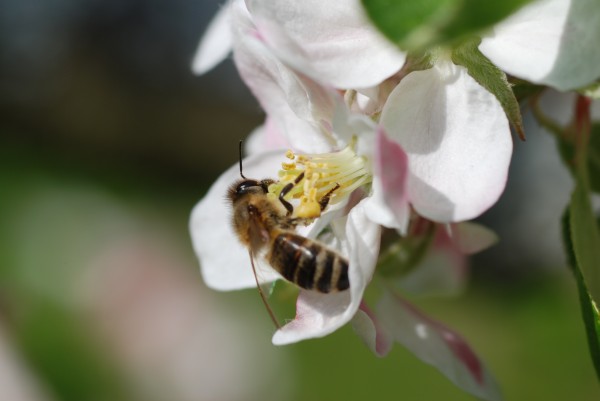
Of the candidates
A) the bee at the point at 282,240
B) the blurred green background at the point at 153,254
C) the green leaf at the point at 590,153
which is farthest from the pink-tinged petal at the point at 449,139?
the blurred green background at the point at 153,254

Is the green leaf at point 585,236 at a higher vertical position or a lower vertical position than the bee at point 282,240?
lower

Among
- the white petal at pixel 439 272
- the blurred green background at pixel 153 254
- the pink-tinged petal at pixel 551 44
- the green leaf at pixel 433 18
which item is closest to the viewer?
the green leaf at pixel 433 18

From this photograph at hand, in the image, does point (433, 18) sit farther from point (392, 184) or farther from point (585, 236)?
point (585, 236)

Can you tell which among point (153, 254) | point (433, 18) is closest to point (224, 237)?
point (433, 18)

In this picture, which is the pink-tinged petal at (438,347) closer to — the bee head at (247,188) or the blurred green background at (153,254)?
the bee head at (247,188)

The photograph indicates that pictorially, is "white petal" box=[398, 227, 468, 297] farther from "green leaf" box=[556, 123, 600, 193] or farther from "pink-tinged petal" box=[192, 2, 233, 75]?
"pink-tinged petal" box=[192, 2, 233, 75]

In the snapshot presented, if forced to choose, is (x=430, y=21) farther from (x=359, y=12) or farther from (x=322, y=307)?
(x=322, y=307)
